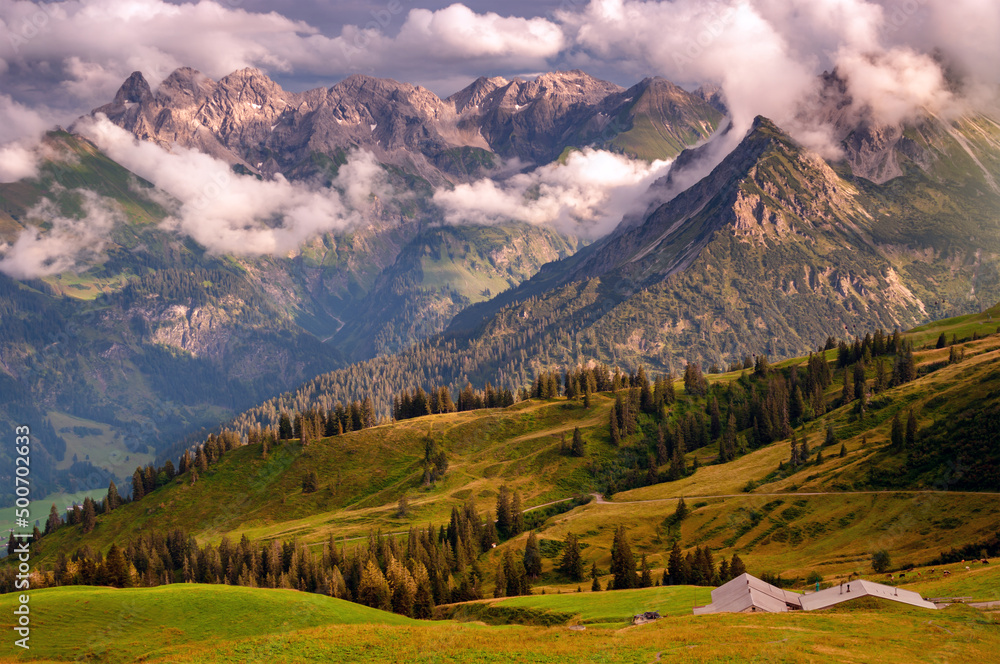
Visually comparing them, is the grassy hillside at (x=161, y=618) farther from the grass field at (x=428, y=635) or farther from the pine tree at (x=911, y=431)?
the pine tree at (x=911, y=431)

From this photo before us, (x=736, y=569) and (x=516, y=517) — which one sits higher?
(x=516, y=517)

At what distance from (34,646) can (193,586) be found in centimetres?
2702

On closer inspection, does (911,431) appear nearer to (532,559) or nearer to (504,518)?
(532,559)

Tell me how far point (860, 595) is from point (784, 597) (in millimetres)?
11171

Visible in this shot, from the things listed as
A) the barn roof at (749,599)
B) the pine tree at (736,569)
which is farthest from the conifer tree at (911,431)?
the barn roof at (749,599)

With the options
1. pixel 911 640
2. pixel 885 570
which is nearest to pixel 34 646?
pixel 911 640

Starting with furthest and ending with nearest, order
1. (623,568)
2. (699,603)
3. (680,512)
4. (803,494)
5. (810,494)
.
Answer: (680,512), (803,494), (810,494), (623,568), (699,603)

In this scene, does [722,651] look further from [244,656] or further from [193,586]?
[193,586]

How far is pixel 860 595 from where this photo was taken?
7344 cm

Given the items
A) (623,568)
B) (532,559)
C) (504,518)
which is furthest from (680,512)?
(504,518)

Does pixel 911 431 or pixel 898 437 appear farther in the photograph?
pixel 898 437

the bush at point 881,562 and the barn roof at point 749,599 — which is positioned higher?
the barn roof at point 749,599

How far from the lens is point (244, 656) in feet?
202

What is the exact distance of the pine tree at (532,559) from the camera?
148425 millimetres
